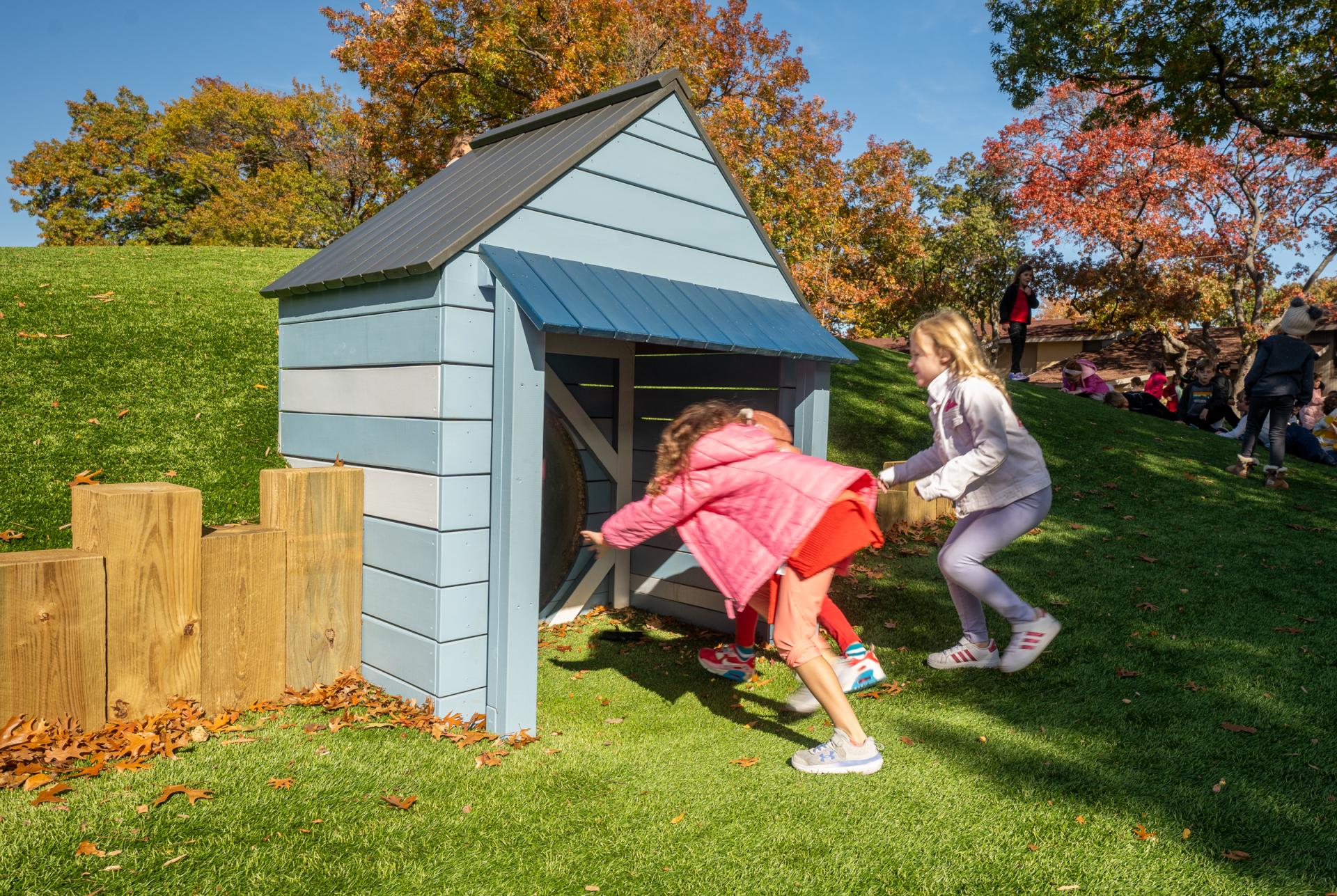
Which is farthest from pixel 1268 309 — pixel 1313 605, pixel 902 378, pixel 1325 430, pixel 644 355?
pixel 644 355

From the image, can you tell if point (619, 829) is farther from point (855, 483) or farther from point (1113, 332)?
point (1113, 332)

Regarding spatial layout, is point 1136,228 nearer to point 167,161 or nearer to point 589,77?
point 589,77

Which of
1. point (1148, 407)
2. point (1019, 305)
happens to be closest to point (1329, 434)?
point (1148, 407)

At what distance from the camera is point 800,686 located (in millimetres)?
4199

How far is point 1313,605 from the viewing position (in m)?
5.42

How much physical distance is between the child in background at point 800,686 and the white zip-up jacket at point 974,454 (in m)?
0.60

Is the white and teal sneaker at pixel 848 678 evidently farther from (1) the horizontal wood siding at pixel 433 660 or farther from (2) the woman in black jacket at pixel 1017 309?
(2) the woman in black jacket at pixel 1017 309

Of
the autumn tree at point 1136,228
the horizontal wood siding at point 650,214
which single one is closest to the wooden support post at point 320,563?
the horizontal wood siding at point 650,214

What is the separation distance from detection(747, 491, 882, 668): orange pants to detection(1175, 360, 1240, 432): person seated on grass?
530 inches

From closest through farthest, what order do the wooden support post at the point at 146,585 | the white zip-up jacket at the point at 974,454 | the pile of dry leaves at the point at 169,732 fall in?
the pile of dry leaves at the point at 169,732 → the wooden support post at the point at 146,585 → the white zip-up jacket at the point at 974,454

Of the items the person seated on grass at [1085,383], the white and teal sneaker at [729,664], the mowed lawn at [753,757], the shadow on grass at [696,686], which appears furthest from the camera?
the person seated on grass at [1085,383]

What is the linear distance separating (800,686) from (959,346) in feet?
6.10

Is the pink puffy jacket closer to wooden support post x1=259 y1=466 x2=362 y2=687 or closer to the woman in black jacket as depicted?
wooden support post x1=259 y1=466 x2=362 y2=687

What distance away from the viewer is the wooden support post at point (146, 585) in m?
3.14
